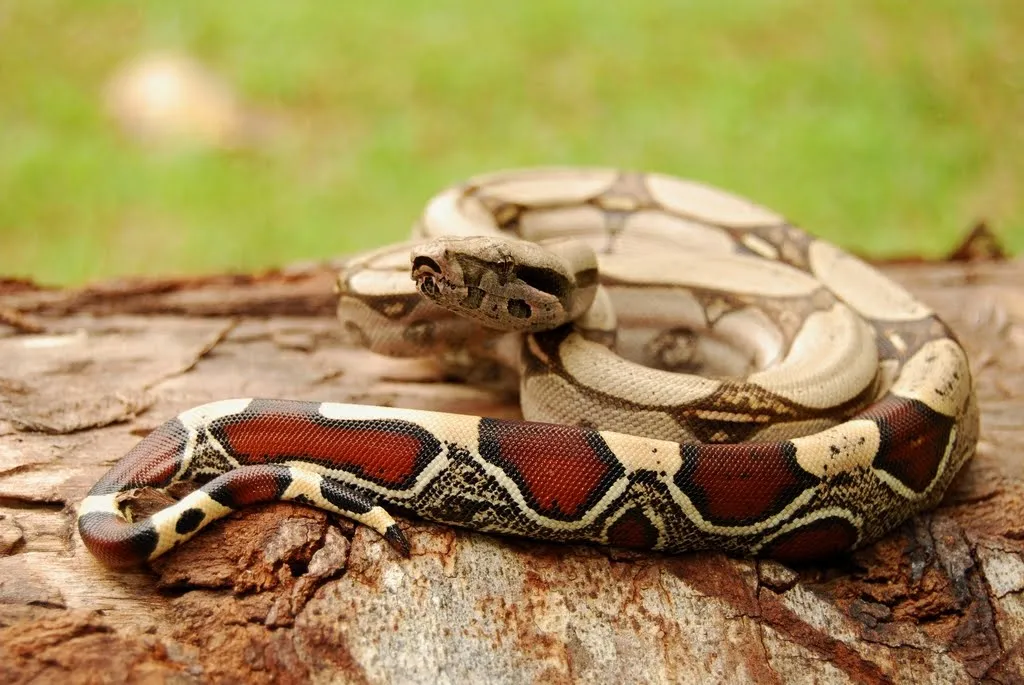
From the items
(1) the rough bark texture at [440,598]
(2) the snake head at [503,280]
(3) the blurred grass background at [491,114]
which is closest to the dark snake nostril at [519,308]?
(2) the snake head at [503,280]

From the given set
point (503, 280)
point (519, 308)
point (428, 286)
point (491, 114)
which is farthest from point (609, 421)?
point (491, 114)

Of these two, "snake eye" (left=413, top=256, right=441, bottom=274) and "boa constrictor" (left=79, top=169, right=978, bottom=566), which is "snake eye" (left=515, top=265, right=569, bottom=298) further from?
"snake eye" (left=413, top=256, right=441, bottom=274)

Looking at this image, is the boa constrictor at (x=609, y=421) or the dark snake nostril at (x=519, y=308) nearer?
the boa constrictor at (x=609, y=421)

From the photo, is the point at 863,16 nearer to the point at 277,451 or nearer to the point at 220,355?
the point at 220,355

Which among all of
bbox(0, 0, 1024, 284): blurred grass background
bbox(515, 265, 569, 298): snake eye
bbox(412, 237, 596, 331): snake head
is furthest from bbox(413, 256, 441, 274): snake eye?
bbox(0, 0, 1024, 284): blurred grass background

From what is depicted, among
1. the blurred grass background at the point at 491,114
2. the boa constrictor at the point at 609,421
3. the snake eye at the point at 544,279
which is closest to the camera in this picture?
the boa constrictor at the point at 609,421

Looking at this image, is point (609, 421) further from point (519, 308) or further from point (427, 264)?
point (427, 264)

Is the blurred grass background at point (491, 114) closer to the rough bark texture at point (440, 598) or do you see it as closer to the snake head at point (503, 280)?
the rough bark texture at point (440, 598)

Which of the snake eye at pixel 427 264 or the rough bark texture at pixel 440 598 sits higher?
the snake eye at pixel 427 264
